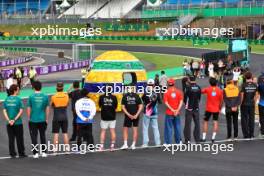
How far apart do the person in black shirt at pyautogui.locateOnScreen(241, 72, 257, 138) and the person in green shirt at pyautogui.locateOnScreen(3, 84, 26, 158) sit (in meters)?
5.62

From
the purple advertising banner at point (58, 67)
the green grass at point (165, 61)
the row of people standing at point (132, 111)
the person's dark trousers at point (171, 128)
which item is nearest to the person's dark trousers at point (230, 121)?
the row of people standing at point (132, 111)

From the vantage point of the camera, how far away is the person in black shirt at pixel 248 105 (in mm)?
14477

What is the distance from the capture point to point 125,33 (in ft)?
300

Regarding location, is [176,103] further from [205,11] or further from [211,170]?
[205,11]

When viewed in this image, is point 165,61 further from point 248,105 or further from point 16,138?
point 16,138

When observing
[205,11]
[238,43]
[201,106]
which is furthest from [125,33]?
[201,106]

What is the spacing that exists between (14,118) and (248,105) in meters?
5.93

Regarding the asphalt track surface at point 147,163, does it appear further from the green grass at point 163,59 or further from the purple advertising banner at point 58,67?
the green grass at point 163,59

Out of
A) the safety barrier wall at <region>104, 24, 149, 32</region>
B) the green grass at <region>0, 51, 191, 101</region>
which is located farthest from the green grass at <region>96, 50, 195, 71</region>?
the safety barrier wall at <region>104, 24, 149, 32</region>

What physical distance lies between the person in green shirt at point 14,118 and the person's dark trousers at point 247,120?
5.61 meters

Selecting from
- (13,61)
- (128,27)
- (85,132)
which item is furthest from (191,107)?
(128,27)

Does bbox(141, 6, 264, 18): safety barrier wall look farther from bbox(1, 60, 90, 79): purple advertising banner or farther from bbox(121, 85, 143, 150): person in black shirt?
bbox(121, 85, 143, 150): person in black shirt

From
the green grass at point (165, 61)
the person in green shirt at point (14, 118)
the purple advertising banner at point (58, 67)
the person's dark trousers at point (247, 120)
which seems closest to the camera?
the person in green shirt at point (14, 118)

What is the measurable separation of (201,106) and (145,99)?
9184 mm
